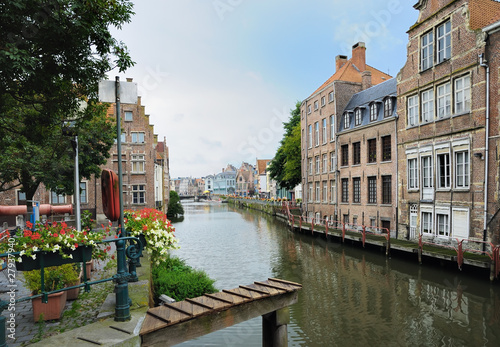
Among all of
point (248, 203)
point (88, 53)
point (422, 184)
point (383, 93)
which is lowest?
point (248, 203)

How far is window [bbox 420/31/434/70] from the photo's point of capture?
19.3 meters

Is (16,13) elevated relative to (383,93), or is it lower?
lower

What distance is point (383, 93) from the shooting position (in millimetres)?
26375

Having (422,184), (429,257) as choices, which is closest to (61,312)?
(429,257)

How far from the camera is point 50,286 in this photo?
578cm

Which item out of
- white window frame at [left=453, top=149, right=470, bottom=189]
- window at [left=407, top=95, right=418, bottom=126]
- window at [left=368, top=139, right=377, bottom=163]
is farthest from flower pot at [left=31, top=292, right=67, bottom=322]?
window at [left=368, top=139, right=377, bottom=163]

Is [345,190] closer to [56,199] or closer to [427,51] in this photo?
[427,51]

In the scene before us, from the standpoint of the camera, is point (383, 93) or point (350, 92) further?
point (350, 92)

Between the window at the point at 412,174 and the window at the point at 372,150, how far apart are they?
15.5 ft

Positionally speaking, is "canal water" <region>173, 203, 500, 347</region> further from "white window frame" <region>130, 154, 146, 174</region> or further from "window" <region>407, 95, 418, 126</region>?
"white window frame" <region>130, 154, 146, 174</region>

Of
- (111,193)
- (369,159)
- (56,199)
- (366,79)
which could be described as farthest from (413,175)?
(56,199)

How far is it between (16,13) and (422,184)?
2055 cm

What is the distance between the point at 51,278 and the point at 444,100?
1982 centimetres

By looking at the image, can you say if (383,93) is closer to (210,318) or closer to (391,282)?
(391,282)
